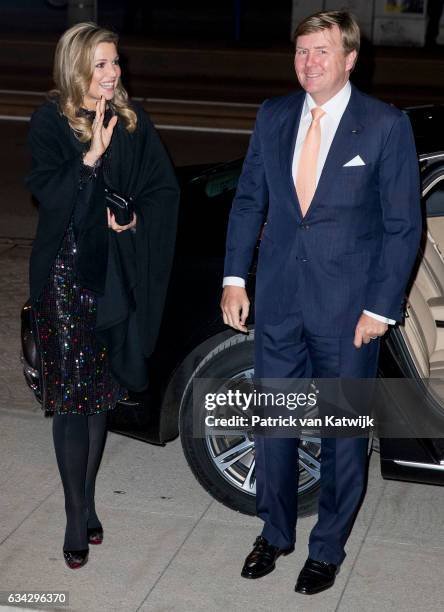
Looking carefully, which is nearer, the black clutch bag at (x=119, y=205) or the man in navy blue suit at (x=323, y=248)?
the man in navy blue suit at (x=323, y=248)

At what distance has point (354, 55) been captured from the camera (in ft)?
12.9

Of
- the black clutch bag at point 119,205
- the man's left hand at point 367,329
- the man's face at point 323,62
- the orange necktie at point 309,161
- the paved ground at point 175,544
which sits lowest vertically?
the paved ground at point 175,544

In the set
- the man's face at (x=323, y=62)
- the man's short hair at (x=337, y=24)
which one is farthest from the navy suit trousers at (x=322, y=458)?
the man's short hair at (x=337, y=24)

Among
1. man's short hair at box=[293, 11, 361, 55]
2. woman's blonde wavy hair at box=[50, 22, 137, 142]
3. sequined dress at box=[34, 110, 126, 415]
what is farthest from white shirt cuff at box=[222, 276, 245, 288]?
man's short hair at box=[293, 11, 361, 55]

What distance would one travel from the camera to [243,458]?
475 centimetres

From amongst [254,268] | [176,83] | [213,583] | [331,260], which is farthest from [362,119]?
[176,83]

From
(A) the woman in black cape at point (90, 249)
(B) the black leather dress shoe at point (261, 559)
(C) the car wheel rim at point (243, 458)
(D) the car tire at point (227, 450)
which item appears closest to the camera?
(A) the woman in black cape at point (90, 249)

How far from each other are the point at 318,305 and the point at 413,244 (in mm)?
392

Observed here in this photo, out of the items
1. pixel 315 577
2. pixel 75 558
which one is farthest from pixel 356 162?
pixel 75 558

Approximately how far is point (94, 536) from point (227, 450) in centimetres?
63

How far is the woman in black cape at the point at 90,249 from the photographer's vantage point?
13.4ft

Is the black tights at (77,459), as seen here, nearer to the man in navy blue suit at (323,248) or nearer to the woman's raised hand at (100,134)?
the man in navy blue suit at (323,248)

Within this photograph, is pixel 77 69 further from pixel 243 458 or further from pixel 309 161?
pixel 243 458

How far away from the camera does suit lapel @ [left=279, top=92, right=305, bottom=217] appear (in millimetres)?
4020
